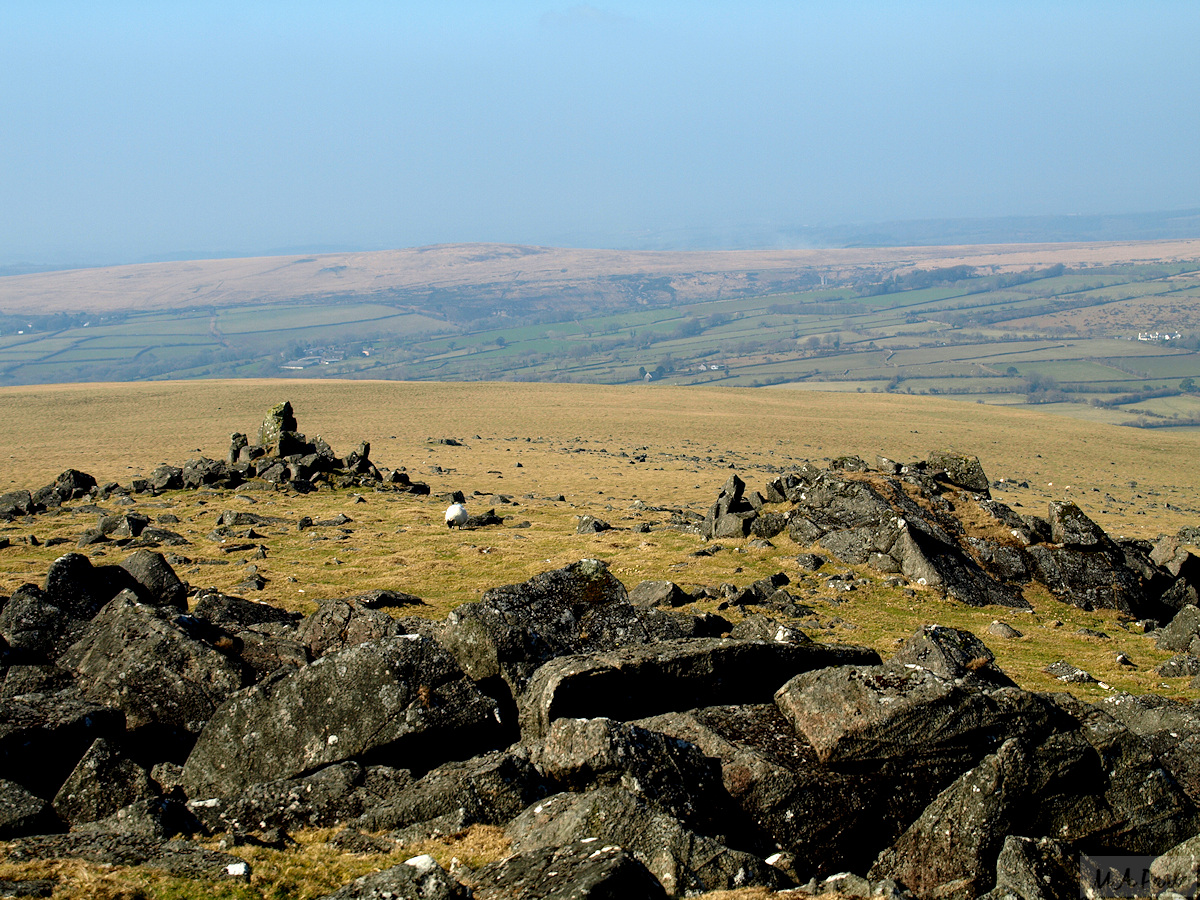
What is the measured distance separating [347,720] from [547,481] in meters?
38.4

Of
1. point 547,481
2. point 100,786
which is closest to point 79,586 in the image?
point 100,786

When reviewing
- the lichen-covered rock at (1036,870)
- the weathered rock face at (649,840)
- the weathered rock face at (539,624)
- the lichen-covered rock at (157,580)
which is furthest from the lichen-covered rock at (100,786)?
the lichen-covered rock at (1036,870)

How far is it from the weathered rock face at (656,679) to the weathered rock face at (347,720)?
110 cm

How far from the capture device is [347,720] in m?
12.2

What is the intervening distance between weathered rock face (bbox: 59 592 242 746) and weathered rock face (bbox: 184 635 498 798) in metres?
1.28

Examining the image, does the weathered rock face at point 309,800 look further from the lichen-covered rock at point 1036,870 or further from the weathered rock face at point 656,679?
the lichen-covered rock at point 1036,870

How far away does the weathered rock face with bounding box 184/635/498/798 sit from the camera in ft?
39.4

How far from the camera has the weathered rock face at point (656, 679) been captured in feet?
41.6

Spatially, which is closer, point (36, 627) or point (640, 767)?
point (640, 767)

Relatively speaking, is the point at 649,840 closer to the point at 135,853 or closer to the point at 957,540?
the point at 135,853

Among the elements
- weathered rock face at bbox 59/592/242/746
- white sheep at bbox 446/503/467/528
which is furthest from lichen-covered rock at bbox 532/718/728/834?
white sheep at bbox 446/503/467/528

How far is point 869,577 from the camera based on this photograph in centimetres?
2641

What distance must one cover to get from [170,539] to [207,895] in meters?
24.1

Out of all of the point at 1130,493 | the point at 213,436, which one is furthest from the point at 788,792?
the point at 213,436
